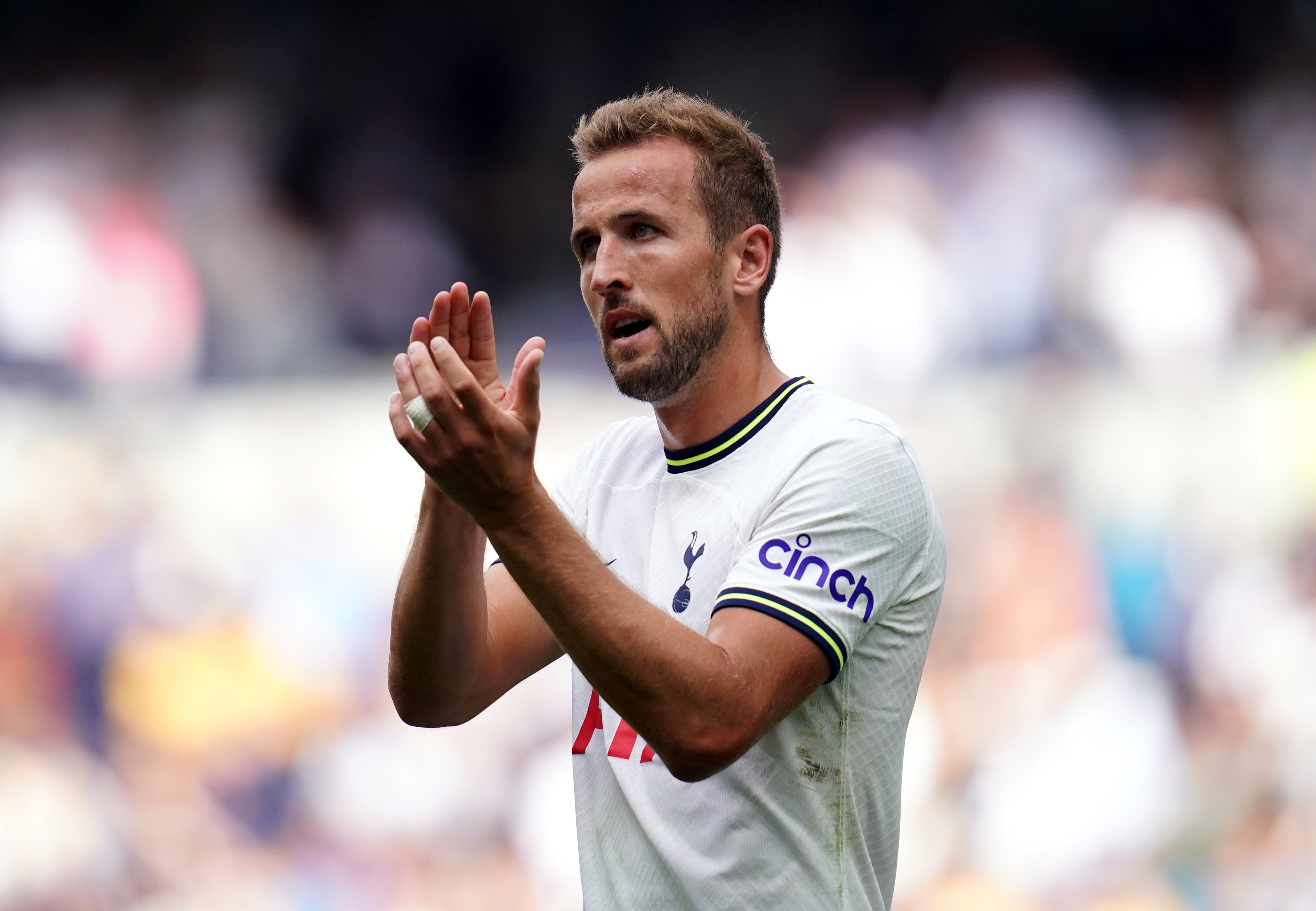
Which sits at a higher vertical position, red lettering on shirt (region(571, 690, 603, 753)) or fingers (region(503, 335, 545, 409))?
fingers (region(503, 335, 545, 409))

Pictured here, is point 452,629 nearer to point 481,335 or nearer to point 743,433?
point 481,335

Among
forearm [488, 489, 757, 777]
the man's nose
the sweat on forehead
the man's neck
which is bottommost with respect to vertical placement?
forearm [488, 489, 757, 777]

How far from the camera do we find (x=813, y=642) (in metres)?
1.82

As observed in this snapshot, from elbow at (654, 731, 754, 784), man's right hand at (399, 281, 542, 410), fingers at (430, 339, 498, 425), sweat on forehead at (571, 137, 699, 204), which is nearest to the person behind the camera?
fingers at (430, 339, 498, 425)

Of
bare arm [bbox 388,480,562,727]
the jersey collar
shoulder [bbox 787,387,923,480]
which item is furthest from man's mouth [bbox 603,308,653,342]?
bare arm [bbox 388,480,562,727]

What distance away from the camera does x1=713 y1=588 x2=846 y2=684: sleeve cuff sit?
180cm

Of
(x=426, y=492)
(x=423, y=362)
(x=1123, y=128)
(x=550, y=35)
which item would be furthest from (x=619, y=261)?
(x=1123, y=128)

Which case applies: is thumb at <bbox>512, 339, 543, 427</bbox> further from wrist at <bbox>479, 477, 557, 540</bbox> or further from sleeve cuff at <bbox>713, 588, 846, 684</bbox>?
sleeve cuff at <bbox>713, 588, 846, 684</bbox>

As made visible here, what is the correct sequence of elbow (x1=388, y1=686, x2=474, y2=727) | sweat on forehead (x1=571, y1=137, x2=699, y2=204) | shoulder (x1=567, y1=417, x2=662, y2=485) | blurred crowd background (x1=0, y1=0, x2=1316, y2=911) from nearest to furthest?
1. elbow (x1=388, y1=686, x2=474, y2=727)
2. sweat on forehead (x1=571, y1=137, x2=699, y2=204)
3. shoulder (x1=567, y1=417, x2=662, y2=485)
4. blurred crowd background (x1=0, y1=0, x2=1316, y2=911)

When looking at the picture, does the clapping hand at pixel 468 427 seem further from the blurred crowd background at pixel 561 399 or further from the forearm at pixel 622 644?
the blurred crowd background at pixel 561 399

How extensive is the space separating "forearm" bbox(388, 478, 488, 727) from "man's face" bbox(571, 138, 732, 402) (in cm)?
42

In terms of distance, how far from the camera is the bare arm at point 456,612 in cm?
196

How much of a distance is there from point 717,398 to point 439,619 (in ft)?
2.17

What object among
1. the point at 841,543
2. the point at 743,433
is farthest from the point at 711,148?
the point at 841,543
